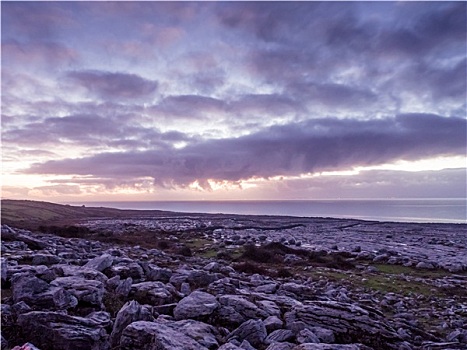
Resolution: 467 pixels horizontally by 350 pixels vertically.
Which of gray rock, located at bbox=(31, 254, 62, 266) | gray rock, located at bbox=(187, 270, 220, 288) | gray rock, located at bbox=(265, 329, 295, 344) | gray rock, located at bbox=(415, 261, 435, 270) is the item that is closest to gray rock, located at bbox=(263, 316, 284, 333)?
gray rock, located at bbox=(265, 329, 295, 344)

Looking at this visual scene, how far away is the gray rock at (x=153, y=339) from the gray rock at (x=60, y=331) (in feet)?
2.53

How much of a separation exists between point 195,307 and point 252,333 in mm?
2124

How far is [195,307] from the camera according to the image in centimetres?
1124

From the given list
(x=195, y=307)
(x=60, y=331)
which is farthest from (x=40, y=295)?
(x=195, y=307)

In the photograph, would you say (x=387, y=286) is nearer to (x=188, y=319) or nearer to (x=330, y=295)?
(x=330, y=295)

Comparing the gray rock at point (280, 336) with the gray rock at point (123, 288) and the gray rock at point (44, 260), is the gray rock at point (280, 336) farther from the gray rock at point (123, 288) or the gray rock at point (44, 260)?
the gray rock at point (44, 260)

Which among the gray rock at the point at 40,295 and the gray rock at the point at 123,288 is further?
the gray rock at the point at 123,288

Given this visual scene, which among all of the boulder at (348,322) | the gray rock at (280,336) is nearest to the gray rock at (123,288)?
the gray rock at (280,336)

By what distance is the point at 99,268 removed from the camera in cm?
1526

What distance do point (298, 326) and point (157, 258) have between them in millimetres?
14732

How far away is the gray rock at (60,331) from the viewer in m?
9.00

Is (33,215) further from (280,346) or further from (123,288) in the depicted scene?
(280,346)

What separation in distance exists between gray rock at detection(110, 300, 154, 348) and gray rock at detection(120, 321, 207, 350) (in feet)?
1.46

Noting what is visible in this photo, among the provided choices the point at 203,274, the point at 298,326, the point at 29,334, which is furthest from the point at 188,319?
the point at 203,274
